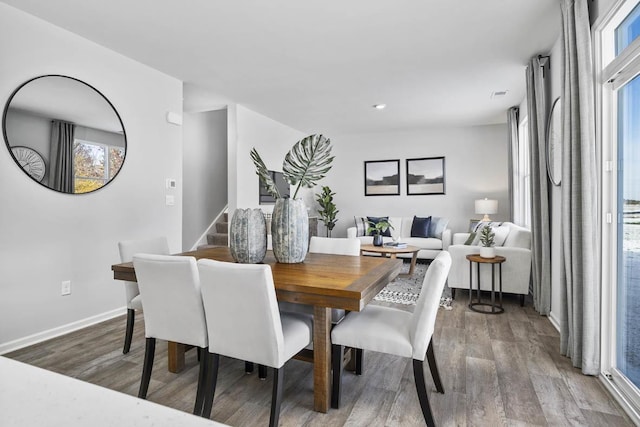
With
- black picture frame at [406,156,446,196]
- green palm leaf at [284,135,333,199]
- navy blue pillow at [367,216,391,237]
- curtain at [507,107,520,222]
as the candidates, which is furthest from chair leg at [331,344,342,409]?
black picture frame at [406,156,446,196]

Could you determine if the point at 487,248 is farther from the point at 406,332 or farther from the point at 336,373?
the point at 336,373

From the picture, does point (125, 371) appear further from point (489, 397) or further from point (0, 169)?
point (489, 397)

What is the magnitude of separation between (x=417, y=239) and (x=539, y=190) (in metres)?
2.96

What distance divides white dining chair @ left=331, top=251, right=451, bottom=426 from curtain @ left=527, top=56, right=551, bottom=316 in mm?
1986

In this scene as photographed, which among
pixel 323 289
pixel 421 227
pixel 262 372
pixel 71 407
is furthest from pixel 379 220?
pixel 71 407

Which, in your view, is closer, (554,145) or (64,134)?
(64,134)

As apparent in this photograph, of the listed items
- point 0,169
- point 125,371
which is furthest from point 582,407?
point 0,169

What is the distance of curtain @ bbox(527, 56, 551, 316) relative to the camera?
10.7 ft

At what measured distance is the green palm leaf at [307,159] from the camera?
2174 mm

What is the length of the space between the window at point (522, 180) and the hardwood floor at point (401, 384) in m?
2.61

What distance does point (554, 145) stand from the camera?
3.23m

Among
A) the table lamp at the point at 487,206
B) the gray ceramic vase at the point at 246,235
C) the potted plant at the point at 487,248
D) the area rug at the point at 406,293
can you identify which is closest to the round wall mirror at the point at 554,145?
the potted plant at the point at 487,248

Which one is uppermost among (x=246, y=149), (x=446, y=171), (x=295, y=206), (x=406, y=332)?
(x=246, y=149)

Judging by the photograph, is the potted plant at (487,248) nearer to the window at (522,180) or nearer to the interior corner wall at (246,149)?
the window at (522,180)
